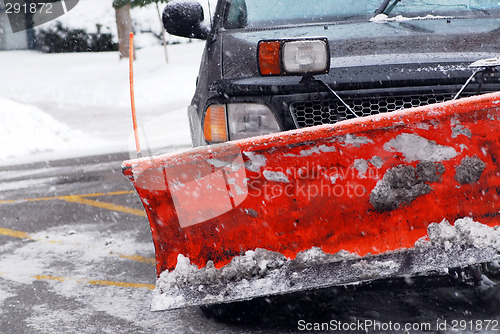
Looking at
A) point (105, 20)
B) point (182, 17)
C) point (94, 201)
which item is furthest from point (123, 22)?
point (182, 17)

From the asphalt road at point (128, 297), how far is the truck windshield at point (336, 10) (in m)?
1.47

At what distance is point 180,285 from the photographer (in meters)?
2.91

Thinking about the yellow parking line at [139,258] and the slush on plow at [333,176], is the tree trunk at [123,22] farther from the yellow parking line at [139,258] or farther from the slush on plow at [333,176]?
the slush on plow at [333,176]

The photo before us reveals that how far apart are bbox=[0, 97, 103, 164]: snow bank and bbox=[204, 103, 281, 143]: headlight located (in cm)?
868

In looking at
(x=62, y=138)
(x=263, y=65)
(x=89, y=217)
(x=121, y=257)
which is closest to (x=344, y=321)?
(x=263, y=65)

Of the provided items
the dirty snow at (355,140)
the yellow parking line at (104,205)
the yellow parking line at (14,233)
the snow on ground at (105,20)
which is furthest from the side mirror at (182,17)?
the snow on ground at (105,20)

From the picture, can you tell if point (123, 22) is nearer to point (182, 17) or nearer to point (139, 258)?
point (139, 258)

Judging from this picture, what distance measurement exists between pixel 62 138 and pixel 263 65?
10.7 m

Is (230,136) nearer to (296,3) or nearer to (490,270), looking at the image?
(296,3)

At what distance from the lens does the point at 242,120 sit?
3.16 metres

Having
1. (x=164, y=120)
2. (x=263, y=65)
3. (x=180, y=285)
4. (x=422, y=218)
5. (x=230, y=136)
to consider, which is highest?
(x=263, y=65)

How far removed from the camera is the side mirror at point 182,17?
3941 mm

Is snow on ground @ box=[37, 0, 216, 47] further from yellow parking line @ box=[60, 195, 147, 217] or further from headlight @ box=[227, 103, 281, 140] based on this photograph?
headlight @ box=[227, 103, 281, 140]

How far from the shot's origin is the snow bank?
11773mm
